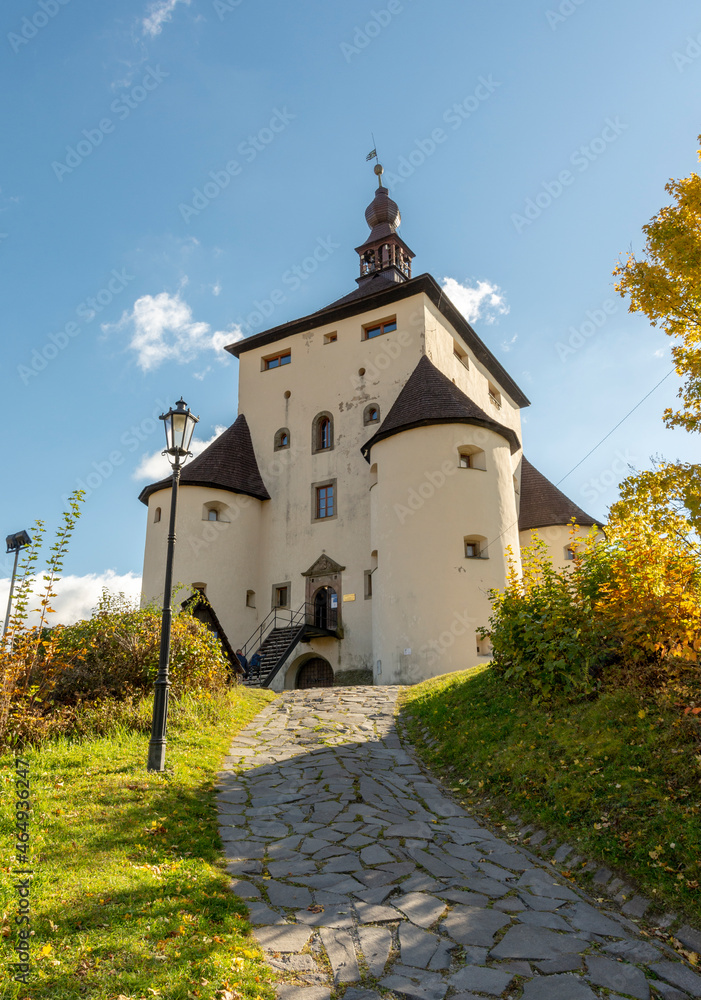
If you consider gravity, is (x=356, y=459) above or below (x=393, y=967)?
above

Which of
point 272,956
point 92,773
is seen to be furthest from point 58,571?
point 272,956

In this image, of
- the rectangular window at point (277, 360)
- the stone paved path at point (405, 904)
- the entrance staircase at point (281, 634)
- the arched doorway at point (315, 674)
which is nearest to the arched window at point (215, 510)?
the entrance staircase at point (281, 634)

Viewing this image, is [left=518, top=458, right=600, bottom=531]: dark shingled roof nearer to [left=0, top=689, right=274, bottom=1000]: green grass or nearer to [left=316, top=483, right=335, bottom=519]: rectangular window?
[left=316, top=483, right=335, bottom=519]: rectangular window

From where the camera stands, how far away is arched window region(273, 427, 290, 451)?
2581 centimetres

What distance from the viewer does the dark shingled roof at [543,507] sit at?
26.0 meters

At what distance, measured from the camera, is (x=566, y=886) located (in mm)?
5133

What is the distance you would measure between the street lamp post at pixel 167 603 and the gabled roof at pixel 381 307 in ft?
56.1

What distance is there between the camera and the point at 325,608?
74.9 feet

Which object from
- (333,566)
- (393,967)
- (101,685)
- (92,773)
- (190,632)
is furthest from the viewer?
(333,566)

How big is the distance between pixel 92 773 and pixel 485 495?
A: 48.8 feet

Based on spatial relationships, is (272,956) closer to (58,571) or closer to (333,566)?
(58,571)

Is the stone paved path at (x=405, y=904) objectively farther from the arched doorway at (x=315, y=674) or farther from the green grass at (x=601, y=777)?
→ the arched doorway at (x=315, y=674)

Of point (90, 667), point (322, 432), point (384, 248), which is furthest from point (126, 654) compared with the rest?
point (384, 248)

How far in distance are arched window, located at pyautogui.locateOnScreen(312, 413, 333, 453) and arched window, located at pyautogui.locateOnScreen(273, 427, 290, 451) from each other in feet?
4.27
